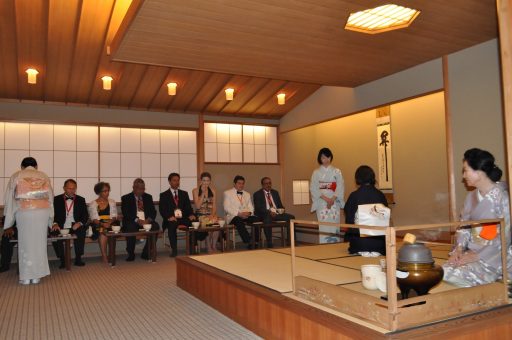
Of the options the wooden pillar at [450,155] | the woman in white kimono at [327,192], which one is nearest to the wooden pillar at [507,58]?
the wooden pillar at [450,155]

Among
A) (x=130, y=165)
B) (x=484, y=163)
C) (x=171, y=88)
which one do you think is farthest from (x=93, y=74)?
(x=484, y=163)

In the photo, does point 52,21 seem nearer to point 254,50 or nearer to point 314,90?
point 254,50

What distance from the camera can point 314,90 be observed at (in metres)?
7.13

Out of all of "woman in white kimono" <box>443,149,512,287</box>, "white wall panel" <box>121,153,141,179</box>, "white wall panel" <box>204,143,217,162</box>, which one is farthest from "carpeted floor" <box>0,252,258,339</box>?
"white wall panel" <box>204,143,217,162</box>

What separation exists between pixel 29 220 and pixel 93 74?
89.7 inches

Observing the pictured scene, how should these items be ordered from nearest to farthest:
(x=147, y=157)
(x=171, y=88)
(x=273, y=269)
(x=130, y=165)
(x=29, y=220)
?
(x=273, y=269) → (x=29, y=220) → (x=171, y=88) → (x=130, y=165) → (x=147, y=157)

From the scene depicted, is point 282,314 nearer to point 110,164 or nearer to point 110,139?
point 110,164

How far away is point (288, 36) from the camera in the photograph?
3.99m

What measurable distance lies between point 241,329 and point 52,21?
12.4ft

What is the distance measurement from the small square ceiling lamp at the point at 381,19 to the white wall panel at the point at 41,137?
4.84 metres

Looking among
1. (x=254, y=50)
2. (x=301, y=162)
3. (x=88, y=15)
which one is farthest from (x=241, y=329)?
(x=301, y=162)

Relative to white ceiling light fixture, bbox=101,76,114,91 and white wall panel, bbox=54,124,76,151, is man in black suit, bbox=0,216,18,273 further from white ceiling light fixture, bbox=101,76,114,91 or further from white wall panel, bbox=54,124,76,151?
white ceiling light fixture, bbox=101,76,114,91

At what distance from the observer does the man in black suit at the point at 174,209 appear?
602 cm

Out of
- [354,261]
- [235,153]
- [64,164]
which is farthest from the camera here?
[235,153]
